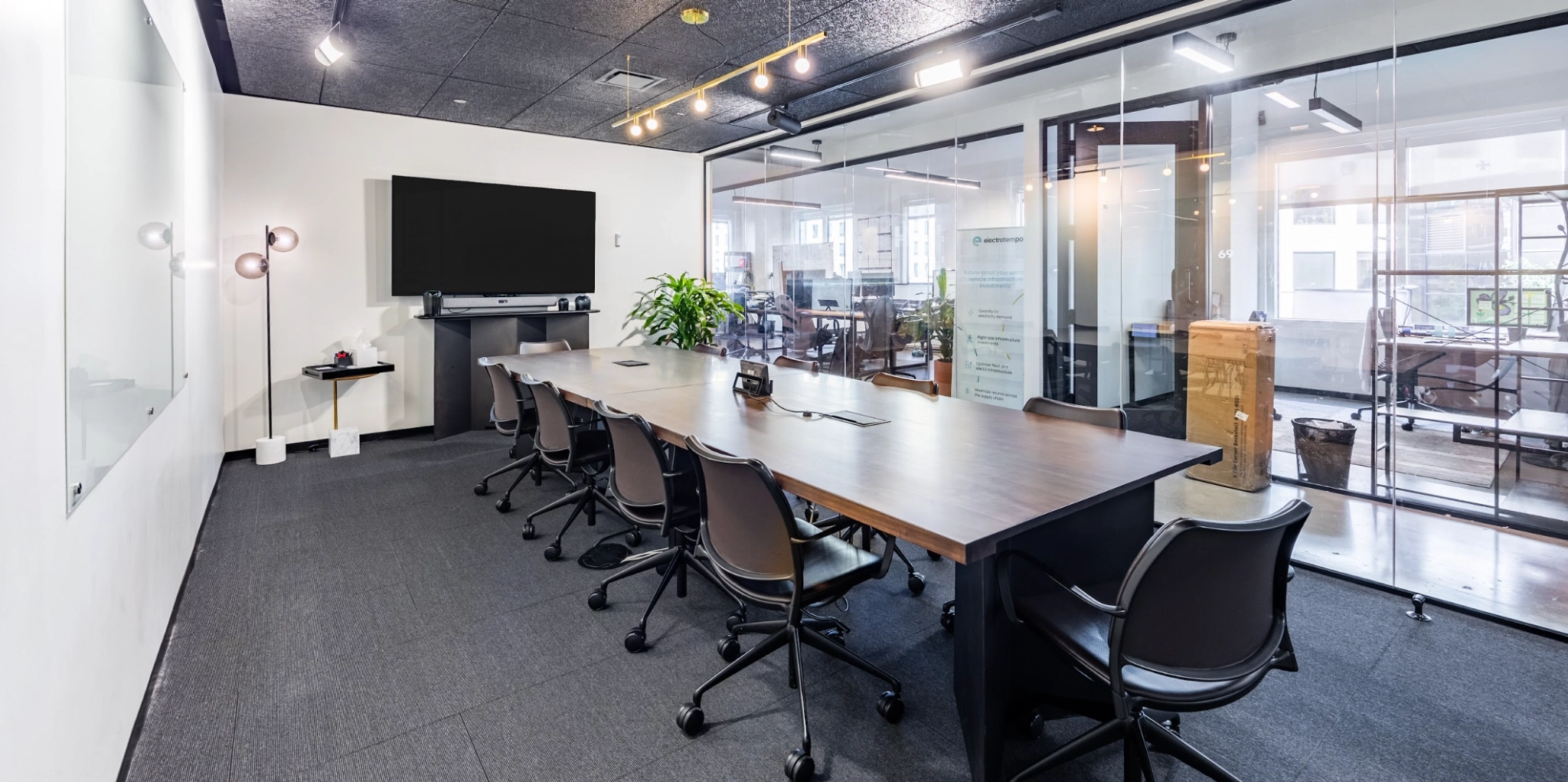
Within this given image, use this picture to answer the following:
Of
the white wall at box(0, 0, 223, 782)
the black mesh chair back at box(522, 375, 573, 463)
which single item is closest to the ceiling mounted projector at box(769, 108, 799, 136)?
the black mesh chair back at box(522, 375, 573, 463)

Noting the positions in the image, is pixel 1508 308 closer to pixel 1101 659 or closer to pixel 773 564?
pixel 1101 659

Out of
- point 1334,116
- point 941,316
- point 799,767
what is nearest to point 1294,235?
point 1334,116

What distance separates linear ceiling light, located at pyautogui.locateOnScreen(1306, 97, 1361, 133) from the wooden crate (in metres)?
0.97

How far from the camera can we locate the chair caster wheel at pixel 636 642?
103 inches

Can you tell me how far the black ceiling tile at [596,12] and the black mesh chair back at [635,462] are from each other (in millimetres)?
2259

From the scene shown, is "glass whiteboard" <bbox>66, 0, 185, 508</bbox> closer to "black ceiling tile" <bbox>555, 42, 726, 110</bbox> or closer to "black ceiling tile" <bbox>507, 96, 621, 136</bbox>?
"black ceiling tile" <bbox>555, 42, 726, 110</bbox>

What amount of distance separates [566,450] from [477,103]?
356 cm

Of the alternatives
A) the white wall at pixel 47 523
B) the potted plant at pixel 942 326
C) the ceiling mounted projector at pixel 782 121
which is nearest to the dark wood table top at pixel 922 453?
the white wall at pixel 47 523

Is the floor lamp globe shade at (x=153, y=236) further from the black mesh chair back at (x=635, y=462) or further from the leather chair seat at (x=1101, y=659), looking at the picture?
the leather chair seat at (x=1101, y=659)

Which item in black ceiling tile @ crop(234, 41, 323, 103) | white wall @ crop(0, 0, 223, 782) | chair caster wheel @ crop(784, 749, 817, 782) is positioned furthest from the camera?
black ceiling tile @ crop(234, 41, 323, 103)

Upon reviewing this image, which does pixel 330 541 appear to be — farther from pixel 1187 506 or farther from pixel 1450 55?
pixel 1450 55

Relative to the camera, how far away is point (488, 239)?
6.55 metres

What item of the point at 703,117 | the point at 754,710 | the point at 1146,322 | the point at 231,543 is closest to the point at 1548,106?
the point at 1146,322

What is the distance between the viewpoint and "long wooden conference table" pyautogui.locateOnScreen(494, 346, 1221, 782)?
172 centimetres
